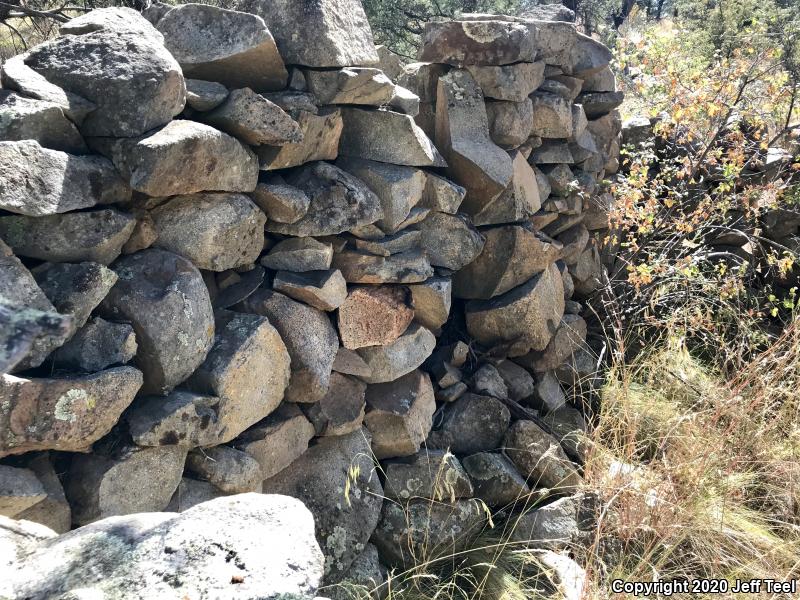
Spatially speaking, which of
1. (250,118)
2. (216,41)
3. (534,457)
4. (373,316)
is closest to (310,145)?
(250,118)

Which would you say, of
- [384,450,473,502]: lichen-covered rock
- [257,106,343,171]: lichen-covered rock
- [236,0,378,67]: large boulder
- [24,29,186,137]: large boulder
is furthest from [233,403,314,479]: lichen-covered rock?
[236,0,378,67]: large boulder

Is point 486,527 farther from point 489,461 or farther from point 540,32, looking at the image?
point 540,32

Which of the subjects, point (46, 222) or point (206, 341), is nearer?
point (46, 222)

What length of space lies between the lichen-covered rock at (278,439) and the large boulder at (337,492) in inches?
3.5

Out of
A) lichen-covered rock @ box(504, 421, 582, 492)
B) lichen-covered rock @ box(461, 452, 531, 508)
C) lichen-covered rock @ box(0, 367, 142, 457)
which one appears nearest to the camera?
A: lichen-covered rock @ box(0, 367, 142, 457)

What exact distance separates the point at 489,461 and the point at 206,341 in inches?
65.3

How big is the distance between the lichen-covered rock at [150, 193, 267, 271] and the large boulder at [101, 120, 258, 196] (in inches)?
2.6

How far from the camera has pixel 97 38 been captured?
2.45m

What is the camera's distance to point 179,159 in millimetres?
2426

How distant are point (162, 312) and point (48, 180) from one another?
→ 1.72ft

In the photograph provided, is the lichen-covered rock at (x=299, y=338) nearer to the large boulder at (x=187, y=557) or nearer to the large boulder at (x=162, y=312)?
the large boulder at (x=162, y=312)

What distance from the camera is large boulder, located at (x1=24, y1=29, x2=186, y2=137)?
241cm

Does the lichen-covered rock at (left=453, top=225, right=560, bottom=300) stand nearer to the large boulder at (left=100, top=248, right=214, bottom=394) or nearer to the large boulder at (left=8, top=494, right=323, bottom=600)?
the large boulder at (left=100, top=248, right=214, bottom=394)

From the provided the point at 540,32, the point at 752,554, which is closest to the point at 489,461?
the point at 752,554
